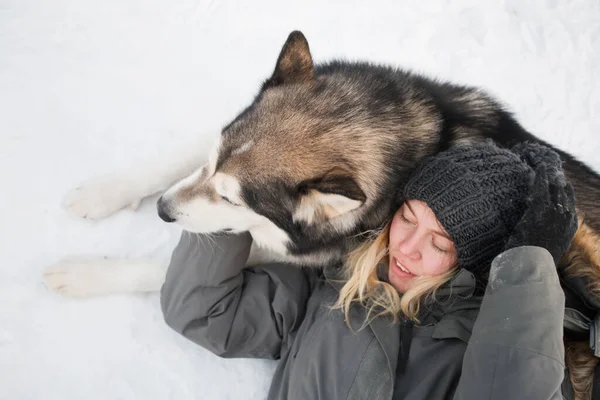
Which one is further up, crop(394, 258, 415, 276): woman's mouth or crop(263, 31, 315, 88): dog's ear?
crop(263, 31, 315, 88): dog's ear

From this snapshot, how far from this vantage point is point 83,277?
8.06 feet

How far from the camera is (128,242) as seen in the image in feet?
8.80

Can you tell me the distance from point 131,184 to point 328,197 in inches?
52.8

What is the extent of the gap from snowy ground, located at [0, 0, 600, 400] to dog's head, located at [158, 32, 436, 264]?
77cm

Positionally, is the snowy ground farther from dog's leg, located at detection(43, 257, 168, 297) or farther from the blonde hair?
the blonde hair

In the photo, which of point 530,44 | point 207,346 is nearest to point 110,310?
point 207,346

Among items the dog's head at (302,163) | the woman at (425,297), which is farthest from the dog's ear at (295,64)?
the woman at (425,297)

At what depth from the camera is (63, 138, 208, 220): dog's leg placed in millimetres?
2605

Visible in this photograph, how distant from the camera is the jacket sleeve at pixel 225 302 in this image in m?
2.32

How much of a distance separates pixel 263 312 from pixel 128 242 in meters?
0.93

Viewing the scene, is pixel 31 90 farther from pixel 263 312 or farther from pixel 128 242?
pixel 263 312

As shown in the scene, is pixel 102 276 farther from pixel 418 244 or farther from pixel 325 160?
pixel 418 244

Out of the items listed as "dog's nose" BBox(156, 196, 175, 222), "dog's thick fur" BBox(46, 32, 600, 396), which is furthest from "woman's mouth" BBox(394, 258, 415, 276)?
"dog's nose" BBox(156, 196, 175, 222)

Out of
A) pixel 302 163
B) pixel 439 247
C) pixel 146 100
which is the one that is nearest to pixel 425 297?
pixel 439 247
